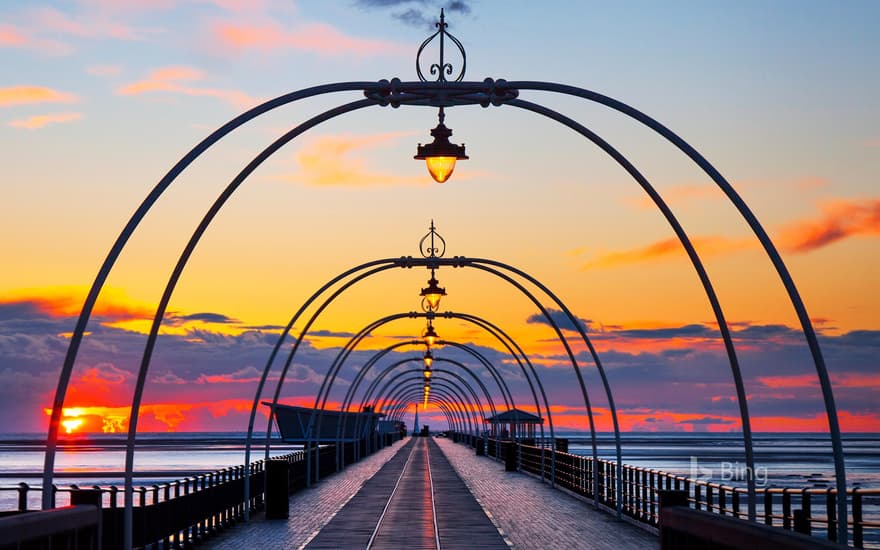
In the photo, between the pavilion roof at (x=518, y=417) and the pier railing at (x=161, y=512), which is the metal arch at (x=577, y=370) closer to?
the pier railing at (x=161, y=512)

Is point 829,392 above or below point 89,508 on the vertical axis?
above

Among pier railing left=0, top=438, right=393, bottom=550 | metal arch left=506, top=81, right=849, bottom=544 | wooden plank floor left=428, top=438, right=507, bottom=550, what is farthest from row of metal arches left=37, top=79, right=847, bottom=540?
wooden plank floor left=428, top=438, right=507, bottom=550

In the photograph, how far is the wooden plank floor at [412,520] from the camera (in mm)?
23219

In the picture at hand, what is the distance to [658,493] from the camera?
14180 millimetres

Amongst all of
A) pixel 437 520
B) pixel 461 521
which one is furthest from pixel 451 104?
pixel 437 520

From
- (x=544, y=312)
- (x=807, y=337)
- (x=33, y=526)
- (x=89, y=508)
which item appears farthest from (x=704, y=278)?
(x=544, y=312)

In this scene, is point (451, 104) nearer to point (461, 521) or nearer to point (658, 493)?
point (658, 493)

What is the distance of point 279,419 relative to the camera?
112 meters

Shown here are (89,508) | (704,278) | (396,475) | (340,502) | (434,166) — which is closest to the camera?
(89,508)

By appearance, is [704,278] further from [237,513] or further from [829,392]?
[237,513]

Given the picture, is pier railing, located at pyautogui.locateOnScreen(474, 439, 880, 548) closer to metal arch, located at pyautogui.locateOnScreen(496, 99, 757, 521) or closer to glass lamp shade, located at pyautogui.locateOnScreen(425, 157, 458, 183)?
metal arch, located at pyautogui.locateOnScreen(496, 99, 757, 521)

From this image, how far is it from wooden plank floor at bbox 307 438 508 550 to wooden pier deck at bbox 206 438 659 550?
0.06ft

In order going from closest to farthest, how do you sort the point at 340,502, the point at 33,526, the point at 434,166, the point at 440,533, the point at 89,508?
the point at 33,526 < the point at 89,508 < the point at 434,166 < the point at 440,533 < the point at 340,502

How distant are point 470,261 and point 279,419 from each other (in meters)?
83.4
